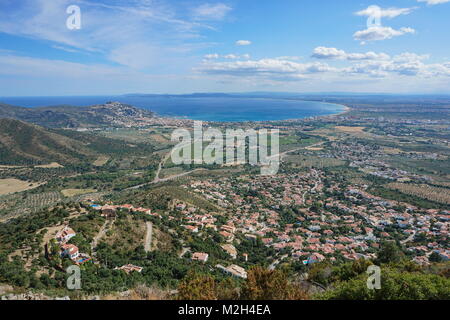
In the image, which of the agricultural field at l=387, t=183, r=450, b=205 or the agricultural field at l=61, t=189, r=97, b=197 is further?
the agricultural field at l=61, t=189, r=97, b=197

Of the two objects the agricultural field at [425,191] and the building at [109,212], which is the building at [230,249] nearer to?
Result: the building at [109,212]

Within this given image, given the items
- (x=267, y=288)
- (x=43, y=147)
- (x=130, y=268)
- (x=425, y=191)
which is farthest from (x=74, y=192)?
(x=425, y=191)

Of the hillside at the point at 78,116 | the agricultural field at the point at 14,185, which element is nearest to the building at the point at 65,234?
the agricultural field at the point at 14,185

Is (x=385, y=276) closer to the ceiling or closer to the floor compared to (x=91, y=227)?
closer to the ceiling

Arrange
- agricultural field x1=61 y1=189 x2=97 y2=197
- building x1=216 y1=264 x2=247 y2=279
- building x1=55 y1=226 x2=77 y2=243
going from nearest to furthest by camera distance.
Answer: building x1=55 y1=226 x2=77 y2=243 → building x1=216 y1=264 x2=247 y2=279 → agricultural field x1=61 y1=189 x2=97 y2=197

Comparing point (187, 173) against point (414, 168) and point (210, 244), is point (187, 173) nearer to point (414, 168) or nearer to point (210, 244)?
point (210, 244)

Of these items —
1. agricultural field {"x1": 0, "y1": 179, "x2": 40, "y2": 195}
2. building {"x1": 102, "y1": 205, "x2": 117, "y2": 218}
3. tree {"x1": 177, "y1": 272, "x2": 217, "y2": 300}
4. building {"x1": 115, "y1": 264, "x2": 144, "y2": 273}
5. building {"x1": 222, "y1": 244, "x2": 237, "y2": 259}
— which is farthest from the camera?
agricultural field {"x1": 0, "y1": 179, "x2": 40, "y2": 195}

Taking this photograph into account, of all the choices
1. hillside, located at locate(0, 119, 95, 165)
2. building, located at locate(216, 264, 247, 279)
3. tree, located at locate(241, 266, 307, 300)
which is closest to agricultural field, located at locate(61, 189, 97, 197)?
hillside, located at locate(0, 119, 95, 165)

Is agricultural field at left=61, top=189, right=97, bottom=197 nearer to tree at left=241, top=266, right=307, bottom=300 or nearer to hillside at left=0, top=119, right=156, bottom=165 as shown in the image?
hillside at left=0, top=119, right=156, bottom=165
